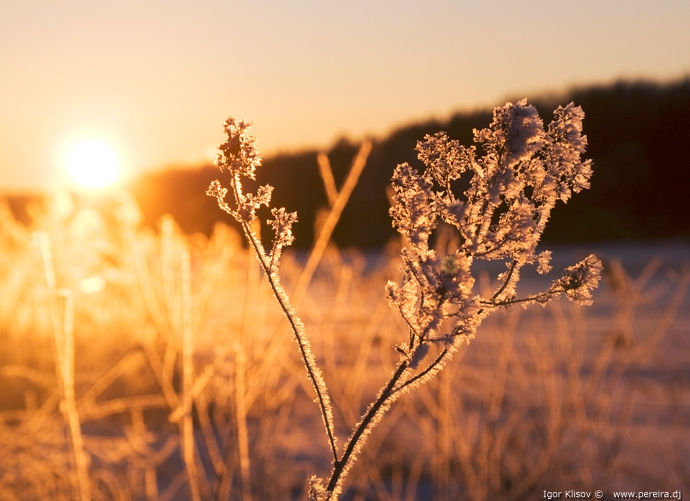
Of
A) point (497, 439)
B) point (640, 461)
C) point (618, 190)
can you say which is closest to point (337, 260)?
point (497, 439)

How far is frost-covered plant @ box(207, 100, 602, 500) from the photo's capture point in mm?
412

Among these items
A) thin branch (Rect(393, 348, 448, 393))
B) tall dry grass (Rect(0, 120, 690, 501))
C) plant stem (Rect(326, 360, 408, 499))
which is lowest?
tall dry grass (Rect(0, 120, 690, 501))

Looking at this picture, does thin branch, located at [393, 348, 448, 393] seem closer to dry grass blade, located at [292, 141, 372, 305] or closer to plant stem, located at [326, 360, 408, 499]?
plant stem, located at [326, 360, 408, 499]

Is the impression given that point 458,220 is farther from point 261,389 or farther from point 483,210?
point 261,389

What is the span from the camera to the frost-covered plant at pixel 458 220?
412 mm

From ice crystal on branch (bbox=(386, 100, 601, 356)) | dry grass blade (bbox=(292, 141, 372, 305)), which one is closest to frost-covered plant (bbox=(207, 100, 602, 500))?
ice crystal on branch (bbox=(386, 100, 601, 356))

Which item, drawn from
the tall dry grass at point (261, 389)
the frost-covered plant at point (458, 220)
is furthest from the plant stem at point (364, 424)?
the tall dry grass at point (261, 389)

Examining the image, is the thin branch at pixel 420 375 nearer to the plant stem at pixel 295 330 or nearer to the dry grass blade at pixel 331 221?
the plant stem at pixel 295 330

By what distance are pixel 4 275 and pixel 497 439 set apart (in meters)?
5.22

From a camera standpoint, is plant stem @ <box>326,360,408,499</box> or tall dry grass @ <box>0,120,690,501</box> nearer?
plant stem @ <box>326,360,408,499</box>

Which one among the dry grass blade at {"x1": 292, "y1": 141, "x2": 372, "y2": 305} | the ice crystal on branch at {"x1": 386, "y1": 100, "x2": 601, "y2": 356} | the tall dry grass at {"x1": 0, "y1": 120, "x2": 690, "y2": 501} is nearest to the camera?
the ice crystal on branch at {"x1": 386, "y1": 100, "x2": 601, "y2": 356}

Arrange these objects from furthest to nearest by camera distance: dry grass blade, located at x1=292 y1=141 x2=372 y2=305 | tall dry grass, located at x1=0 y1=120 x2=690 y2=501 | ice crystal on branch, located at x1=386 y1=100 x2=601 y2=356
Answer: tall dry grass, located at x1=0 y1=120 x2=690 y2=501, dry grass blade, located at x1=292 y1=141 x2=372 y2=305, ice crystal on branch, located at x1=386 y1=100 x2=601 y2=356

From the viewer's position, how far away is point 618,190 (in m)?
14.0

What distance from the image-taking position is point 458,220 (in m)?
0.42
